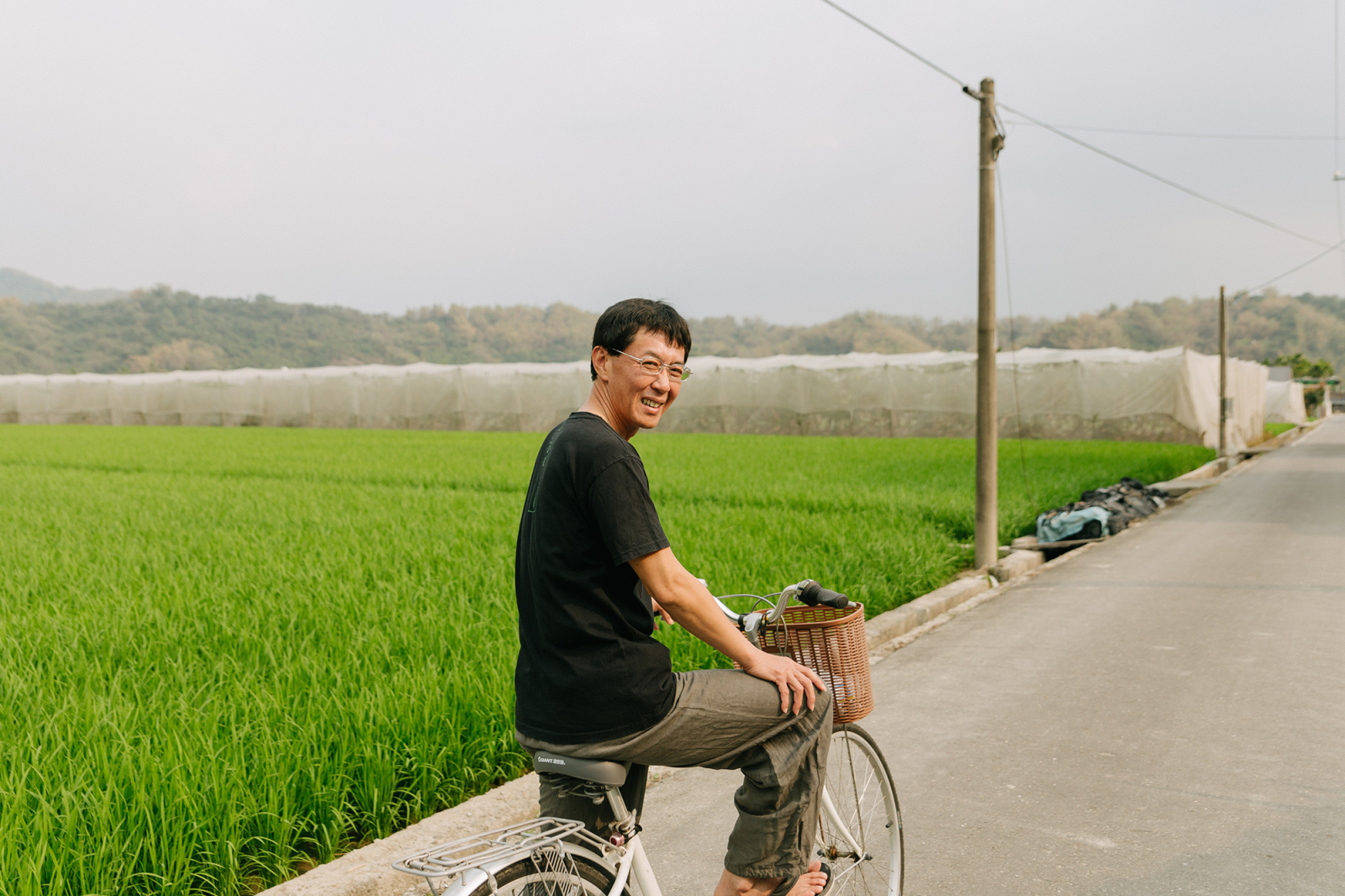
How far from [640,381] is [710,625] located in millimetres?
517

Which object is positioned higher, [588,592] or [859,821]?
[588,592]

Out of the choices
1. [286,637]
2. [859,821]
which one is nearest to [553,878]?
[859,821]

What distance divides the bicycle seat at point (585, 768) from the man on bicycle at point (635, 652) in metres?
0.02

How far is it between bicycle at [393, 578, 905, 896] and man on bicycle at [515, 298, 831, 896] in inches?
2.7

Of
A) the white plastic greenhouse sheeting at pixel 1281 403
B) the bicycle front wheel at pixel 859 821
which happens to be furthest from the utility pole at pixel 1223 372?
the white plastic greenhouse sheeting at pixel 1281 403

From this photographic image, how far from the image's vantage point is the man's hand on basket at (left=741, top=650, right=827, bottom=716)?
80.6 inches

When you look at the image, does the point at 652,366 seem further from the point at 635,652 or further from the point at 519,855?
the point at 519,855

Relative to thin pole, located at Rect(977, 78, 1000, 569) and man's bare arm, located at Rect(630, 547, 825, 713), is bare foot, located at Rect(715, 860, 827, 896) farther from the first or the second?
thin pole, located at Rect(977, 78, 1000, 569)

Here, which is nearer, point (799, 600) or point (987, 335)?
point (799, 600)

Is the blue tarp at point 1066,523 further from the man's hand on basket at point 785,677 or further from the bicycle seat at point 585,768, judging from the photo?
the bicycle seat at point 585,768

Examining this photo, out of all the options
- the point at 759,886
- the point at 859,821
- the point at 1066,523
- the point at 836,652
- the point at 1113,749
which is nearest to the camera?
the point at 759,886

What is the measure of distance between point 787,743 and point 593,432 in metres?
0.81

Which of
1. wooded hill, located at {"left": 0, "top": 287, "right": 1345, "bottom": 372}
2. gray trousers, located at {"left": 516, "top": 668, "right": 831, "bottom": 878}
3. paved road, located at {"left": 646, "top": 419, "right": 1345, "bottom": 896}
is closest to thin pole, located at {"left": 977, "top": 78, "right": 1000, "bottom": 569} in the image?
paved road, located at {"left": 646, "top": 419, "right": 1345, "bottom": 896}

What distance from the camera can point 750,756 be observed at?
82.2 inches
